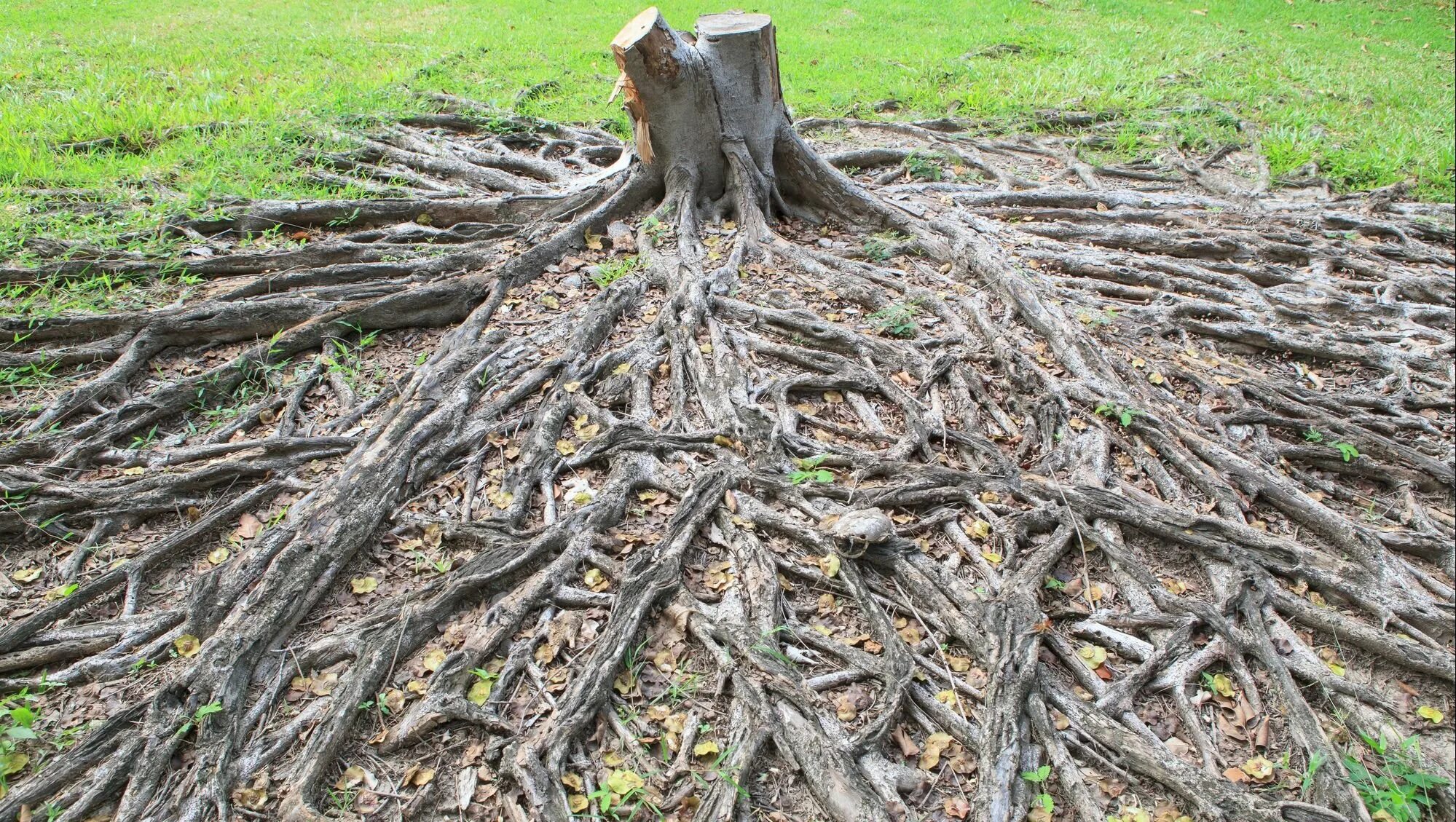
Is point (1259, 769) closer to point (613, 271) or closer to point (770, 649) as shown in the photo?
point (770, 649)

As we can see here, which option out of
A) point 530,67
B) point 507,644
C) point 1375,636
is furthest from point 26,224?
point 1375,636

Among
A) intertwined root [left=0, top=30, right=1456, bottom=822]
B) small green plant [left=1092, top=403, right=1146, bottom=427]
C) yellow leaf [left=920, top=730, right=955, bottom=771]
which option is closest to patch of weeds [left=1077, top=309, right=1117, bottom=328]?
intertwined root [left=0, top=30, right=1456, bottom=822]

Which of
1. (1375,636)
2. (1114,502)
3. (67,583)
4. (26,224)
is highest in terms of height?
(26,224)

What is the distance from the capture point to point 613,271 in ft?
19.3

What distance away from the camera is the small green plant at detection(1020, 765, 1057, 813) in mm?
2825

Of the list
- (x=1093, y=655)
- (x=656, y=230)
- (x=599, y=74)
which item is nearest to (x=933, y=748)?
(x=1093, y=655)

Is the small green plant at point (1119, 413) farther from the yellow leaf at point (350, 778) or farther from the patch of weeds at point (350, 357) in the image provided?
the patch of weeds at point (350, 357)

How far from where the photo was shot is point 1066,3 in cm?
1477

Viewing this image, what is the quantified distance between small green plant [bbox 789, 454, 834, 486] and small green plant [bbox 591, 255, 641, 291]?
2.18 meters

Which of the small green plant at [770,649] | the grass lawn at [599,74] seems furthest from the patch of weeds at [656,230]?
the small green plant at [770,649]

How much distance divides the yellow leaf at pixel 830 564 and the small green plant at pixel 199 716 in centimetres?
235

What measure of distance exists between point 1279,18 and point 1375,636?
15.4 metres

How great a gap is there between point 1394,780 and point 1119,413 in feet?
6.89

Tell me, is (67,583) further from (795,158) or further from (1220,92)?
(1220,92)
